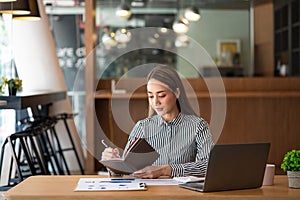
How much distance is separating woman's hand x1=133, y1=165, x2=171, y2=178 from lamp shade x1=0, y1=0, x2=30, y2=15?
119 inches

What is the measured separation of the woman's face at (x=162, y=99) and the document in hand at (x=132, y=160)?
1.09 ft

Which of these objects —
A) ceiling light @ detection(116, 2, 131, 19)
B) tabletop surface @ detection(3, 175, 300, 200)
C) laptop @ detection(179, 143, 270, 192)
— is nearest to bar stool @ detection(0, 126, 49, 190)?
tabletop surface @ detection(3, 175, 300, 200)

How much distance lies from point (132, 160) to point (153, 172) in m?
0.11

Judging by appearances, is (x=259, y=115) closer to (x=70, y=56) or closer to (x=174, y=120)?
(x=70, y=56)

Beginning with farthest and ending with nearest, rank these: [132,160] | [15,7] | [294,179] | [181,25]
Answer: [181,25]
[15,7]
[132,160]
[294,179]

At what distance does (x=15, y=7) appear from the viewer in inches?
233

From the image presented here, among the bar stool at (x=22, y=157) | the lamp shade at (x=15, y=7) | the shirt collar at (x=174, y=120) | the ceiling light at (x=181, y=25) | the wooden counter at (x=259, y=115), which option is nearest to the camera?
the shirt collar at (x=174, y=120)

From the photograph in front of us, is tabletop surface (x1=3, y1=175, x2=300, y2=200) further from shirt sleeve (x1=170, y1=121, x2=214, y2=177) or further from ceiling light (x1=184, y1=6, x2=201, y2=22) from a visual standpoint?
ceiling light (x1=184, y1=6, x2=201, y2=22)

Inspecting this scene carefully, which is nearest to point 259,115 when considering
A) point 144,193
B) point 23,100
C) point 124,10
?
point 124,10

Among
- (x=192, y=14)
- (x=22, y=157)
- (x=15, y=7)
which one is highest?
(x=192, y=14)

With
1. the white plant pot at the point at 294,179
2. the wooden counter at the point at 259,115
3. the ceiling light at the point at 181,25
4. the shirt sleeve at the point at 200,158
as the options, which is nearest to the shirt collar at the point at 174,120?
the shirt sleeve at the point at 200,158

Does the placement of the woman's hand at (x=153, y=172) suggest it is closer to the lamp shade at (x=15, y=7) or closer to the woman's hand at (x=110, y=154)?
the woman's hand at (x=110, y=154)

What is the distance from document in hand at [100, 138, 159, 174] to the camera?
319 centimetres

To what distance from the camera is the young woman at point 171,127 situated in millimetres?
3492
